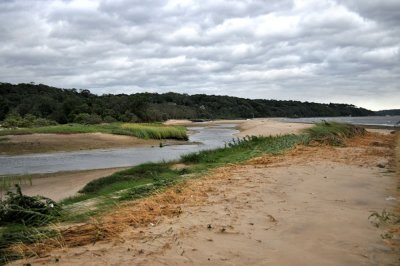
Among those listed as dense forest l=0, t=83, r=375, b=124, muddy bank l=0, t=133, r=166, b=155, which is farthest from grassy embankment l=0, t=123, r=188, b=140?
dense forest l=0, t=83, r=375, b=124

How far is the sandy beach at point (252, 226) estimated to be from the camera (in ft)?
17.8

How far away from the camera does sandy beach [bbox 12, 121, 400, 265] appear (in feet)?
17.8

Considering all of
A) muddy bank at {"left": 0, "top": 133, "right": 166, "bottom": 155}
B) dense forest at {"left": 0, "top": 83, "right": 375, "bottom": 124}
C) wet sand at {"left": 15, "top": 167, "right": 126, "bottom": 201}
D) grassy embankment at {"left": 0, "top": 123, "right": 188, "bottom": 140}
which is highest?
dense forest at {"left": 0, "top": 83, "right": 375, "bottom": 124}

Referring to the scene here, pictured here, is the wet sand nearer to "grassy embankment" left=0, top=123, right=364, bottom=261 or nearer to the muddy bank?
"grassy embankment" left=0, top=123, right=364, bottom=261

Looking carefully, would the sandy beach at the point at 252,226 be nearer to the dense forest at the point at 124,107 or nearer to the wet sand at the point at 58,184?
the wet sand at the point at 58,184

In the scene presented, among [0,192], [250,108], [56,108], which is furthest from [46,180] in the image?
[250,108]

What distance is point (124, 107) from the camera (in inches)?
2704

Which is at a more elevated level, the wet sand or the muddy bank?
the muddy bank

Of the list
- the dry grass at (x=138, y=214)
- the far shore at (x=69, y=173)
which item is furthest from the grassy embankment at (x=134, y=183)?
the far shore at (x=69, y=173)

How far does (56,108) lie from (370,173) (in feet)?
197

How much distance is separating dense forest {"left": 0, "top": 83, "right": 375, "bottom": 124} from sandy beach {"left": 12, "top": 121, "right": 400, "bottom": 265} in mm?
48573

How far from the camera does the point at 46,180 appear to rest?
17.4 meters

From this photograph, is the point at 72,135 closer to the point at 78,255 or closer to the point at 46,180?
the point at 46,180

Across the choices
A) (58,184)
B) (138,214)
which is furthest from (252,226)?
(58,184)
